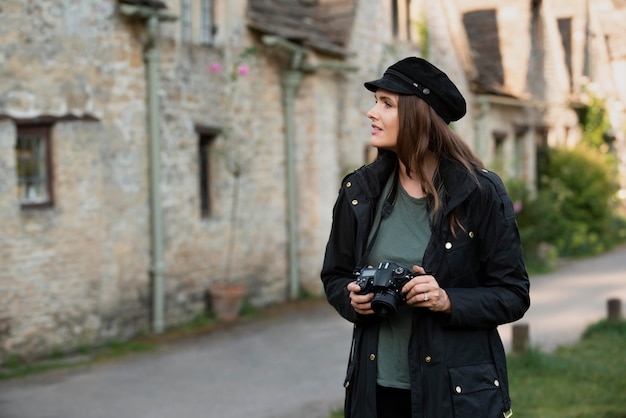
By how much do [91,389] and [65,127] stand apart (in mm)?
2952

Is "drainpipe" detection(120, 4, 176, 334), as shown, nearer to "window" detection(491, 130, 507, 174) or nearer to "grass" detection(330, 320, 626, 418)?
"grass" detection(330, 320, 626, 418)

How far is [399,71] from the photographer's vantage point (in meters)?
3.49

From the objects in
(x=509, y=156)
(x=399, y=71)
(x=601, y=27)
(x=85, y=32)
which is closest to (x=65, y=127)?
(x=85, y=32)

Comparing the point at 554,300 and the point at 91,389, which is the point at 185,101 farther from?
the point at 554,300

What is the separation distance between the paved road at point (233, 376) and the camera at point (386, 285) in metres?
4.42

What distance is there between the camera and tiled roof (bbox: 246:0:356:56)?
1398 centimetres

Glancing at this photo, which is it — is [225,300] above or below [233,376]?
above

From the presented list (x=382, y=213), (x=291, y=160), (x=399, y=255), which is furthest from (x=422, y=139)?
(x=291, y=160)

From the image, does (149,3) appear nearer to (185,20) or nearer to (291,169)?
(185,20)

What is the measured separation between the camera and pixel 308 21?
50.5 feet

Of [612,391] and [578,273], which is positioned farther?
[578,273]

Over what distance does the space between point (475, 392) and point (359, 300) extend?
488mm

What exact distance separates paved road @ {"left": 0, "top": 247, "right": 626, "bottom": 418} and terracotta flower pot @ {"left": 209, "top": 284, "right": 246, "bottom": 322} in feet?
1.09

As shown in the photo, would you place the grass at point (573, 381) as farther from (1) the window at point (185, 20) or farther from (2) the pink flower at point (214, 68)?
(1) the window at point (185, 20)
